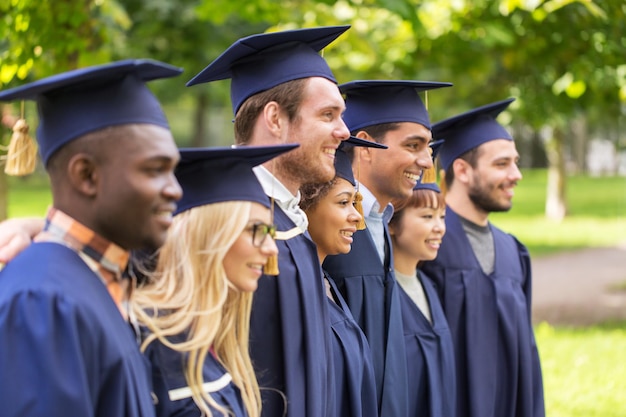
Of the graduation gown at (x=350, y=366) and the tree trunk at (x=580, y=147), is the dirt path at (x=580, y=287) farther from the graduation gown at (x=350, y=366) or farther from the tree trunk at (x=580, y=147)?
the tree trunk at (x=580, y=147)

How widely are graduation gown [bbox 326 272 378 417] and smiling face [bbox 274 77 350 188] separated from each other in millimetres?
647

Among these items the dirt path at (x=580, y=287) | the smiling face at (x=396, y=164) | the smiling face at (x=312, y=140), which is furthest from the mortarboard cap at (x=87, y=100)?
the dirt path at (x=580, y=287)

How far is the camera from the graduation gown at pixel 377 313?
4.34 meters

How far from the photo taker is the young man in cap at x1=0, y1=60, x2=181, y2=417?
7.15ft

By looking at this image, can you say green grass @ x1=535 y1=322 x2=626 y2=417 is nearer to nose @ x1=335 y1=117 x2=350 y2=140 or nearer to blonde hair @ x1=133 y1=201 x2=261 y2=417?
nose @ x1=335 y1=117 x2=350 y2=140

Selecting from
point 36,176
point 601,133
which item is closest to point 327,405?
point 36,176

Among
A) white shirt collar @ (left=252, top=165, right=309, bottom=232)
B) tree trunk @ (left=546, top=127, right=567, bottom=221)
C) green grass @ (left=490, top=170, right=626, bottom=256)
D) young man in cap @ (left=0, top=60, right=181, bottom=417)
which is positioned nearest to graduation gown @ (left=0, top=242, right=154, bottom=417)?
young man in cap @ (left=0, top=60, right=181, bottom=417)

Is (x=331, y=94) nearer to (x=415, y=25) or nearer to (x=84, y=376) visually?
(x=84, y=376)

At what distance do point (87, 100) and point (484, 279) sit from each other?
3392 millimetres

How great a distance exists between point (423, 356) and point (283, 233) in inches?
58.3

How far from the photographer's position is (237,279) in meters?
2.89

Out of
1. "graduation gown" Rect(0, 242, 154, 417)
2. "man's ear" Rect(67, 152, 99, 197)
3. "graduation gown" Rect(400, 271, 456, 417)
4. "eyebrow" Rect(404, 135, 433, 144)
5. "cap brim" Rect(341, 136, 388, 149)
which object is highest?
"eyebrow" Rect(404, 135, 433, 144)

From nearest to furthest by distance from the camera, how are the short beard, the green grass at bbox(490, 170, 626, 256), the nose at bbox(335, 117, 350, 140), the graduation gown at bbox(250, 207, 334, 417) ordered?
the graduation gown at bbox(250, 207, 334, 417)
the nose at bbox(335, 117, 350, 140)
the short beard
the green grass at bbox(490, 170, 626, 256)

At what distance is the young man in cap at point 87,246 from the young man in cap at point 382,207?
2.03m
